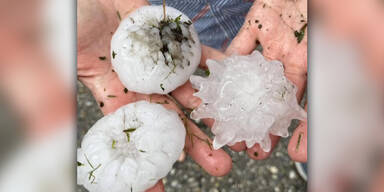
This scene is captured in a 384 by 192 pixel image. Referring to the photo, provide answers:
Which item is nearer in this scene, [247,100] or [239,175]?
[247,100]

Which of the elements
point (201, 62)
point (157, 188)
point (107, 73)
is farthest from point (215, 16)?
point (157, 188)

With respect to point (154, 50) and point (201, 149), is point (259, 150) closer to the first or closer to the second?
point (201, 149)

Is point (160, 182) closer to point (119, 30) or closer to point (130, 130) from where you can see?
point (130, 130)

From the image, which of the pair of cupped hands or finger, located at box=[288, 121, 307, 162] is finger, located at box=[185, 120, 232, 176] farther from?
finger, located at box=[288, 121, 307, 162]

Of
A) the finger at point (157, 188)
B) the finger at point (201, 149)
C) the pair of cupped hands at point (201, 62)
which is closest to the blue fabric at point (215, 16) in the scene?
the pair of cupped hands at point (201, 62)

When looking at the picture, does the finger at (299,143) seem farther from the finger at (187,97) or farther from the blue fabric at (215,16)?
the blue fabric at (215,16)

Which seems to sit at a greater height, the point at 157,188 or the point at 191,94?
the point at 191,94
